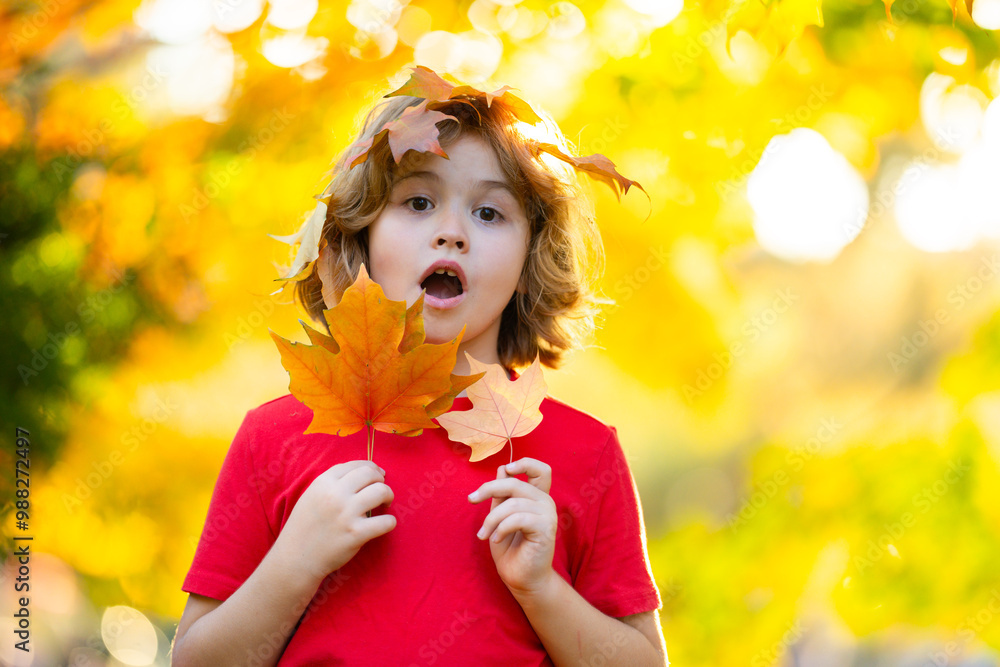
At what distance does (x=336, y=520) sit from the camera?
103 centimetres

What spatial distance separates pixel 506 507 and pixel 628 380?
55.0 inches

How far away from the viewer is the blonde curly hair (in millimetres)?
1259

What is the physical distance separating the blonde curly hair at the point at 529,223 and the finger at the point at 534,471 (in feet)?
1.28

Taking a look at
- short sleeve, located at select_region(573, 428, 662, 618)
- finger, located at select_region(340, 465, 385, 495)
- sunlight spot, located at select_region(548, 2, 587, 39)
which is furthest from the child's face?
sunlight spot, located at select_region(548, 2, 587, 39)

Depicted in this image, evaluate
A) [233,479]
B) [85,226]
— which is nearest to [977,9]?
[233,479]
